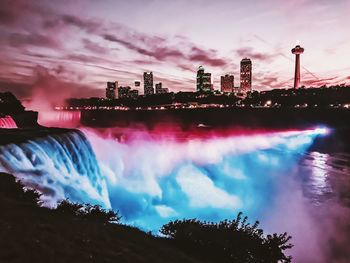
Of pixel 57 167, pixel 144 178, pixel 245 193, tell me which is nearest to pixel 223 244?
pixel 57 167

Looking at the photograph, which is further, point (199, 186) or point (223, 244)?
point (199, 186)

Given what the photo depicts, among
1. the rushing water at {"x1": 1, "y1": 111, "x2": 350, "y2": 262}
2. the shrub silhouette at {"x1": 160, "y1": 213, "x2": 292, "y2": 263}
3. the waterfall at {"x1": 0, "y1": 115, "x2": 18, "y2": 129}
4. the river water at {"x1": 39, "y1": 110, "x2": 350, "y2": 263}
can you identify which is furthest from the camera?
the waterfall at {"x1": 0, "y1": 115, "x2": 18, "y2": 129}

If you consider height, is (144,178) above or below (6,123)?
below

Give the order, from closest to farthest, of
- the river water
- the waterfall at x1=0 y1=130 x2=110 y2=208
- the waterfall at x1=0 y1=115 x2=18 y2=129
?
1. the waterfall at x1=0 y1=130 x2=110 y2=208
2. the river water
3. the waterfall at x1=0 y1=115 x2=18 y2=129

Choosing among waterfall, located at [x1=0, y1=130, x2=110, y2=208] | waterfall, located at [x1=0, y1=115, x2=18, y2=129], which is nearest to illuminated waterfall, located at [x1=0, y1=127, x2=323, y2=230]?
waterfall, located at [x1=0, y1=130, x2=110, y2=208]

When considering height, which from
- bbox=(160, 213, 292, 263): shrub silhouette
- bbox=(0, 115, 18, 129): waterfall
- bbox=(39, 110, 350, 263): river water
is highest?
bbox=(0, 115, 18, 129): waterfall

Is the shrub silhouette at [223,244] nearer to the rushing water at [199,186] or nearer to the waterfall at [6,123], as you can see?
the rushing water at [199,186]

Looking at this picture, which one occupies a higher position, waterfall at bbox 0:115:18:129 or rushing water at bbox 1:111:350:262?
waterfall at bbox 0:115:18:129

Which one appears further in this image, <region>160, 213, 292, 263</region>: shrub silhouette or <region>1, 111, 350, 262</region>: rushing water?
<region>1, 111, 350, 262</region>: rushing water

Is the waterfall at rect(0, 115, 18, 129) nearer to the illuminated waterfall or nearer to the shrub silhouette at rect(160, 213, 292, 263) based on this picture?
the illuminated waterfall

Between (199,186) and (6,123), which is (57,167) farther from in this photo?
(199,186)
